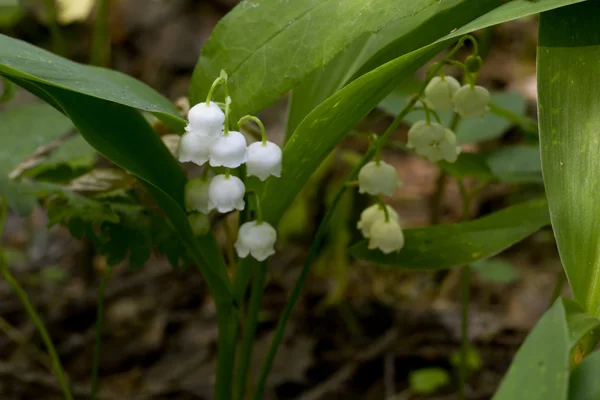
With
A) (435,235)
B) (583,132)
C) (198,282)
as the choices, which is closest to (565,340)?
(583,132)

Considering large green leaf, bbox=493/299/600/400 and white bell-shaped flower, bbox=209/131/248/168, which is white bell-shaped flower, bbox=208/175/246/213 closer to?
white bell-shaped flower, bbox=209/131/248/168

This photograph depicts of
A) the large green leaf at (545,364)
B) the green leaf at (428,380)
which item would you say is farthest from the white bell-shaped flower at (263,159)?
the green leaf at (428,380)

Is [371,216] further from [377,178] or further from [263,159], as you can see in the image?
[263,159]

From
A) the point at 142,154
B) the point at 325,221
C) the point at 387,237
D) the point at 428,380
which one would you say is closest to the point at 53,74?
the point at 142,154

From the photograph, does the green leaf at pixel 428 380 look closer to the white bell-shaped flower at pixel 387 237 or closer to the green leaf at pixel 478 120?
the green leaf at pixel 478 120

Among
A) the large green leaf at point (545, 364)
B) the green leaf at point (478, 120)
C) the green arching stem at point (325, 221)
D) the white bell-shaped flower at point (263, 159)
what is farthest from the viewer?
A: the green leaf at point (478, 120)

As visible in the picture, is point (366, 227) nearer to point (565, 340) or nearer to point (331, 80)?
point (331, 80)
